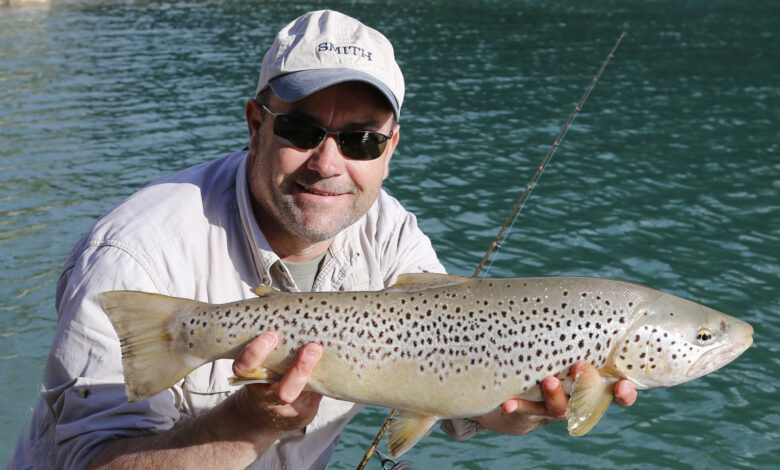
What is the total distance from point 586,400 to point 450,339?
0.54 m

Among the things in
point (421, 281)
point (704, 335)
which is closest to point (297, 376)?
point (421, 281)

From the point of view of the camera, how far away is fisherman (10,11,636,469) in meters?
3.01

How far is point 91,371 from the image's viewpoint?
3.02 metres

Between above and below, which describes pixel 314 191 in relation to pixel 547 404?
above

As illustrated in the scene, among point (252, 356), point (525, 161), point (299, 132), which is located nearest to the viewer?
point (252, 356)

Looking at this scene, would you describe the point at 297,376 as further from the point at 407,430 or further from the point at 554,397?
the point at 554,397

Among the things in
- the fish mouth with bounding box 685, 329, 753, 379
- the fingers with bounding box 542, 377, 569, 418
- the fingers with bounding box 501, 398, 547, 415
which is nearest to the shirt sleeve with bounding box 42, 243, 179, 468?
the fingers with bounding box 501, 398, 547, 415

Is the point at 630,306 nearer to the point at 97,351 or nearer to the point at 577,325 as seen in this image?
the point at 577,325

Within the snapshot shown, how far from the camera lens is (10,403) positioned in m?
6.74

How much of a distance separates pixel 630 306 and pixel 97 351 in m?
1.99

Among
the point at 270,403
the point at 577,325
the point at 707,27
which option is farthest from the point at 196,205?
the point at 707,27

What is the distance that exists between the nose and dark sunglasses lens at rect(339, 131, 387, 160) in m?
0.04

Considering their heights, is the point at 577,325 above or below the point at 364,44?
below

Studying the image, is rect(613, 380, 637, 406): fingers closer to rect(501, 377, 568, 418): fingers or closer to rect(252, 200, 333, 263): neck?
rect(501, 377, 568, 418): fingers
